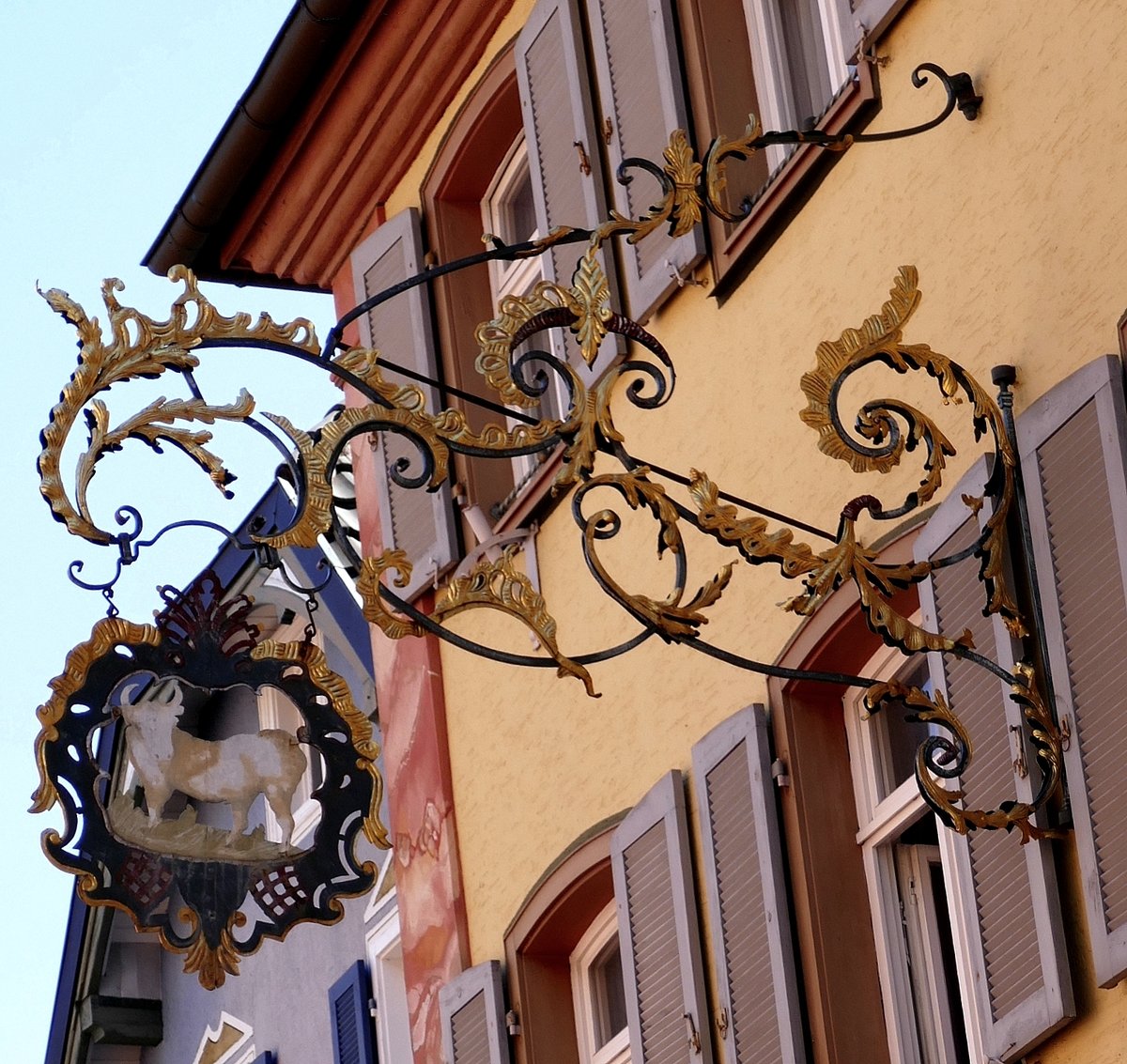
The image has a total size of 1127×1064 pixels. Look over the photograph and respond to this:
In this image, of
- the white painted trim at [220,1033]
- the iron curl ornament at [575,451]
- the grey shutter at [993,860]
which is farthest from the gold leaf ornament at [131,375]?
the white painted trim at [220,1033]

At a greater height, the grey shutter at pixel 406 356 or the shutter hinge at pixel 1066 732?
the grey shutter at pixel 406 356

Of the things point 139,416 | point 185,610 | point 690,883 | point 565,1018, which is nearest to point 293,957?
point 565,1018

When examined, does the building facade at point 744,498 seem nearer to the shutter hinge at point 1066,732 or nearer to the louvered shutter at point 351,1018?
the shutter hinge at point 1066,732

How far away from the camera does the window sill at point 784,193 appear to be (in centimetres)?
837

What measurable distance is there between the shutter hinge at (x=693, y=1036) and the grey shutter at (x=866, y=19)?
273 centimetres

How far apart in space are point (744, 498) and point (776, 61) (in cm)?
143

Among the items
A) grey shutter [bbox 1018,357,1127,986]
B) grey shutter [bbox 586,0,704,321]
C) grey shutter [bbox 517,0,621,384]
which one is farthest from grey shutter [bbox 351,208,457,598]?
grey shutter [bbox 1018,357,1127,986]

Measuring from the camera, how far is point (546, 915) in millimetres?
10016

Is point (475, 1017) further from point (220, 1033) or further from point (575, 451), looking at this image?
point (220, 1033)

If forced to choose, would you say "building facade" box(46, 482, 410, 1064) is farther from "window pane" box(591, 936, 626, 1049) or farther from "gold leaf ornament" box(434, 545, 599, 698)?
"gold leaf ornament" box(434, 545, 599, 698)

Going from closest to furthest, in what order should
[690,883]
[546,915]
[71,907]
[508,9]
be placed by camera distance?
[690,883]
[546,915]
[508,9]
[71,907]

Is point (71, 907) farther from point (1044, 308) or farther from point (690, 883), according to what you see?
point (1044, 308)

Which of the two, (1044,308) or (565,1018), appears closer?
(1044,308)

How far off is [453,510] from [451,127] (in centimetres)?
147
